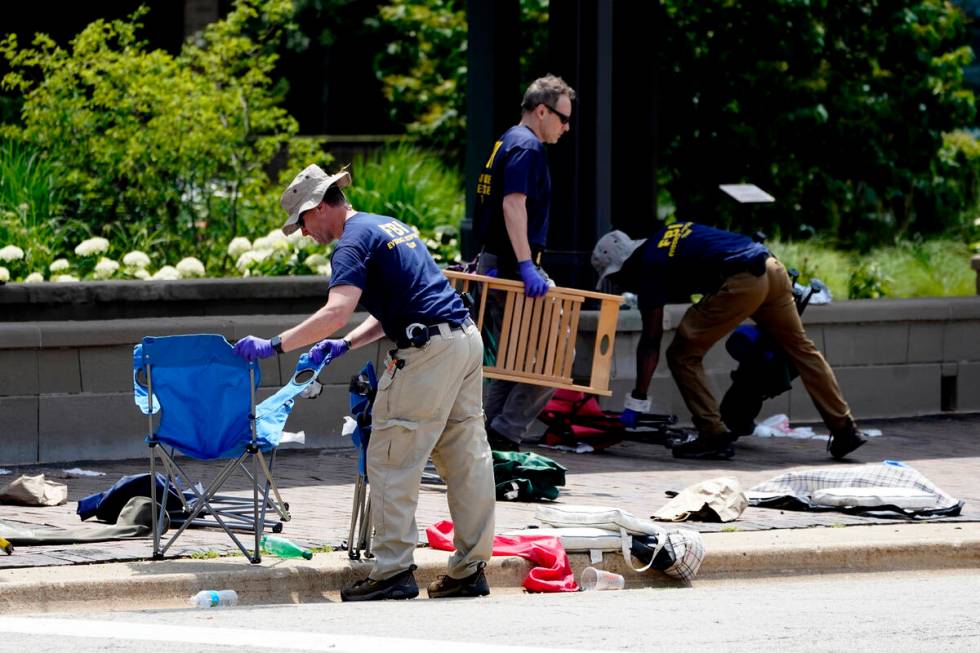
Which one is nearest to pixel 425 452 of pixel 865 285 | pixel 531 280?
pixel 531 280

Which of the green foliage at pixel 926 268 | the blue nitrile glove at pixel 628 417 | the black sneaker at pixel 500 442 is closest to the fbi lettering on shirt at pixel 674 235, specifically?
the blue nitrile glove at pixel 628 417

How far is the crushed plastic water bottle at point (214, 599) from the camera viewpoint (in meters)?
6.68

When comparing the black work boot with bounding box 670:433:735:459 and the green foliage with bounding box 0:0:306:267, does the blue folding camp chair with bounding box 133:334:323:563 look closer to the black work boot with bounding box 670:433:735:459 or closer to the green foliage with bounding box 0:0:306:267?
the black work boot with bounding box 670:433:735:459

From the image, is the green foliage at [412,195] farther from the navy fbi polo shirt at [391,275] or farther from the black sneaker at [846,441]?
the navy fbi polo shirt at [391,275]

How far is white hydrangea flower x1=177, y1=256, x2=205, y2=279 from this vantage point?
12414 millimetres

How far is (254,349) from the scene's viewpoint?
6840mm

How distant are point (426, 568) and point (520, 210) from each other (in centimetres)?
286

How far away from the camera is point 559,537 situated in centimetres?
755

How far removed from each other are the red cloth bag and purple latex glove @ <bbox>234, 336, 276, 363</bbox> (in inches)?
50.5

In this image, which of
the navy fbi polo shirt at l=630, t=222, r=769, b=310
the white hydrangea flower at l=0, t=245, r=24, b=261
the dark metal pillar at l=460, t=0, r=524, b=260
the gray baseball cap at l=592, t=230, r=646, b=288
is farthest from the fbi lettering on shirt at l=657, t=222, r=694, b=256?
the white hydrangea flower at l=0, t=245, r=24, b=261

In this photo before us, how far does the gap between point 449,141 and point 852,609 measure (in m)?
13.0

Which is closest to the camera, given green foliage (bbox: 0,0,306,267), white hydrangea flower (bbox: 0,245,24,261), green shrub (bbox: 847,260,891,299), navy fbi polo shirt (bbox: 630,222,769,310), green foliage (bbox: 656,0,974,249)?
→ navy fbi polo shirt (bbox: 630,222,769,310)

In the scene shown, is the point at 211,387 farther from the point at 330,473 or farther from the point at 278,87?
the point at 278,87

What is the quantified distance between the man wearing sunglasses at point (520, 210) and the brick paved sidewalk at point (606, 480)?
503 mm
